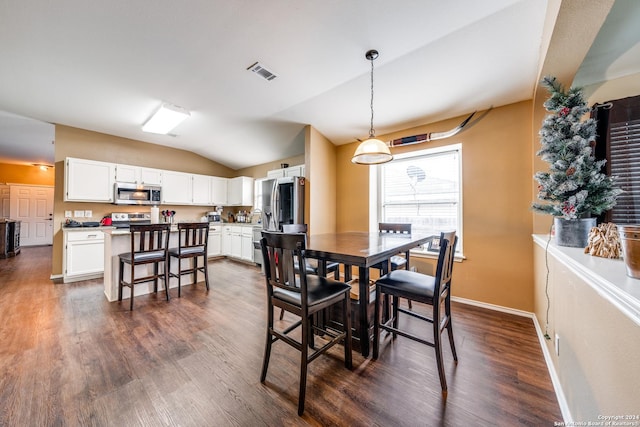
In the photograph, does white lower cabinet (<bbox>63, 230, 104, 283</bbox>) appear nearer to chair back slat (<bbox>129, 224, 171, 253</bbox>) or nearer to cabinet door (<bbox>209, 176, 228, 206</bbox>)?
chair back slat (<bbox>129, 224, 171, 253</bbox>)

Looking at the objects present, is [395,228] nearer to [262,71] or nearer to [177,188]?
[262,71]

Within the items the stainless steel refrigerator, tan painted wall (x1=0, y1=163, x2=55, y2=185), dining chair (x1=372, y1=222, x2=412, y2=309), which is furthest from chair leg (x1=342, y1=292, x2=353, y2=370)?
tan painted wall (x1=0, y1=163, x2=55, y2=185)

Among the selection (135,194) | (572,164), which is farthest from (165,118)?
(572,164)

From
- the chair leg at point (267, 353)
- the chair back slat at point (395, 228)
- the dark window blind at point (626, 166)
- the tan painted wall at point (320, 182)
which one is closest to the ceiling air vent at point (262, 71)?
the tan painted wall at point (320, 182)

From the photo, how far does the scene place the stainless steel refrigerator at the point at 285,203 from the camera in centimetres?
399

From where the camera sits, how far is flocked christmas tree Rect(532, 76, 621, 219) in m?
1.56

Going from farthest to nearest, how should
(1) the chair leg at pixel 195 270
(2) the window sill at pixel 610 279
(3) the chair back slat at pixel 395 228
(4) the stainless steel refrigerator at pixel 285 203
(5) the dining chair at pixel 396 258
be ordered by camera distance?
(4) the stainless steel refrigerator at pixel 285 203 → (1) the chair leg at pixel 195 270 → (3) the chair back slat at pixel 395 228 → (5) the dining chair at pixel 396 258 → (2) the window sill at pixel 610 279

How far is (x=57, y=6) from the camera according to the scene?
1.93 metres

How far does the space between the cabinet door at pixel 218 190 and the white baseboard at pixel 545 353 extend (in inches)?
221

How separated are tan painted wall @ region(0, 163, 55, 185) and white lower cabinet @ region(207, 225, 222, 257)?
7308 mm

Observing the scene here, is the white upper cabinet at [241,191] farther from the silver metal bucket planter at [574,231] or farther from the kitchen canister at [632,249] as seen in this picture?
the kitchen canister at [632,249]

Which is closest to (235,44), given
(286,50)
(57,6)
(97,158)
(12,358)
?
(286,50)

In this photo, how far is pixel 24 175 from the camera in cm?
771

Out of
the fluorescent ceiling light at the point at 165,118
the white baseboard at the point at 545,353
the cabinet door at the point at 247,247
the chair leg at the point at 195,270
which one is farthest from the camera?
the cabinet door at the point at 247,247
